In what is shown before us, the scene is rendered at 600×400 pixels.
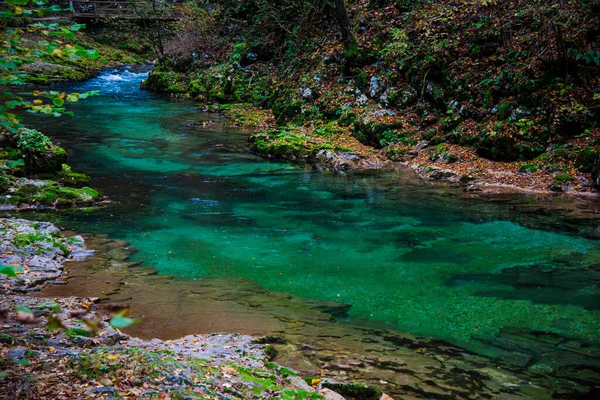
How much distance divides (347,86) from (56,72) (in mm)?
22109

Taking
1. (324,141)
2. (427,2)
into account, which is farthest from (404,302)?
(427,2)

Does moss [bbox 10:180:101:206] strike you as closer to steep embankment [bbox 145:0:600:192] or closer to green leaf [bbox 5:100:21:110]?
steep embankment [bbox 145:0:600:192]

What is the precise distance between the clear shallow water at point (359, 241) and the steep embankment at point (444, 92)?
2068 mm

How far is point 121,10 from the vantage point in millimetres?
39688

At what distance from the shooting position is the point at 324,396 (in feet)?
15.0

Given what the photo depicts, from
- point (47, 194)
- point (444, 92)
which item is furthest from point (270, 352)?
point (444, 92)

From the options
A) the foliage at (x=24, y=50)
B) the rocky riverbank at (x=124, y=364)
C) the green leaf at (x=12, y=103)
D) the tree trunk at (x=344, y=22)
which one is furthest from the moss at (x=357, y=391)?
the tree trunk at (x=344, y=22)

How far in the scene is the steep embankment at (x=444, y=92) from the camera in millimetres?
13383

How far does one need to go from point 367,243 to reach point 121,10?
37.9 m

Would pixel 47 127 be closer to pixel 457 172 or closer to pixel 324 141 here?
pixel 324 141

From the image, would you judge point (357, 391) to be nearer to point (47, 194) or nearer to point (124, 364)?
point (124, 364)

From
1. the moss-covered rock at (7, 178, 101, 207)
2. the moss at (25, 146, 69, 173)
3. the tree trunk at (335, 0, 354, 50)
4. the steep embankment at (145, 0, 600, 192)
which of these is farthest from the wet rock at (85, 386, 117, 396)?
the tree trunk at (335, 0, 354, 50)

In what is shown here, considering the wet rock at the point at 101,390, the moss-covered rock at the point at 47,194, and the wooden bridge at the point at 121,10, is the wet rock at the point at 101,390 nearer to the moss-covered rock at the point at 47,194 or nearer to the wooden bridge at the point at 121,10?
the moss-covered rock at the point at 47,194

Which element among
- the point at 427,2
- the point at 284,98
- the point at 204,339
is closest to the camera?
the point at 204,339
